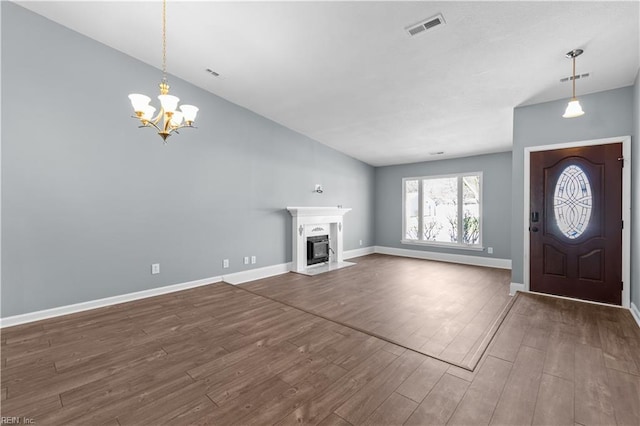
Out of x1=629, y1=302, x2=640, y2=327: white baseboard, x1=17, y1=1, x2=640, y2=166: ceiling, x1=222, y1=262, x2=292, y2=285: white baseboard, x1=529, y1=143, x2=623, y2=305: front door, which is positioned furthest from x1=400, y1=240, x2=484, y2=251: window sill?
x1=222, y1=262, x2=292, y2=285: white baseboard

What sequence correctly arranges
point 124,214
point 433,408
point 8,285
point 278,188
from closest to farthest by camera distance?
point 433,408
point 8,285
point 124,214
point 278,188

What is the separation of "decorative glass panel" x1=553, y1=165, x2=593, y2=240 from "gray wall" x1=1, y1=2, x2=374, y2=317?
15.3 ft

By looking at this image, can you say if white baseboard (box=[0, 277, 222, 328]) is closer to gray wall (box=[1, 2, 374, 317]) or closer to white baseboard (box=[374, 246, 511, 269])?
gray wall (box=[1, 2, 374, 317])

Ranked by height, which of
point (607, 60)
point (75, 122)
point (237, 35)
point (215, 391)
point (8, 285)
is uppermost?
point (237, 35)

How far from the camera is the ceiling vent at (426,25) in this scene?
253cm

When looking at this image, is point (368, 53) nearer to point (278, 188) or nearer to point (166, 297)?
point (278, 188)

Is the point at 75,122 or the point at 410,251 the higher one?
the point at 75,122

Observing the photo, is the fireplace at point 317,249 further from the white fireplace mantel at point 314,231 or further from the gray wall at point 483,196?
the gray wall at point 483,196

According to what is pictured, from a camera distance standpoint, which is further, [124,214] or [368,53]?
[124,214]

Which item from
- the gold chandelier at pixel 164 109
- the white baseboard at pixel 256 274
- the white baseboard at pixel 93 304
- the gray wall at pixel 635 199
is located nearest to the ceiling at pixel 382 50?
the gray wall at pixel 635 199

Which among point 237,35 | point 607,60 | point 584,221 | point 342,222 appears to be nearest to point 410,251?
point 342,222

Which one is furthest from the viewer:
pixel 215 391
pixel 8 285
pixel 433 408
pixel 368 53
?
pixel 368 53

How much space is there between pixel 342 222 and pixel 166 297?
4.20 meters

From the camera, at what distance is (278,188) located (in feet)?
17.9
